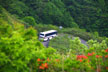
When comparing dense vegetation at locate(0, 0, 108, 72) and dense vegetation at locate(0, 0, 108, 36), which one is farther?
dense vegetation at locate(0, 0, 108, 36)

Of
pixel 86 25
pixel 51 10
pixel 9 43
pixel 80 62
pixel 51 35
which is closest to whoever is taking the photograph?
pixel 9 43

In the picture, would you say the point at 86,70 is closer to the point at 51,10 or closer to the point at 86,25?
the point at 51,10

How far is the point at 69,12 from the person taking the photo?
1592 inches

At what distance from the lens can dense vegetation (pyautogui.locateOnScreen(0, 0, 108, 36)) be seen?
36906 millimetres

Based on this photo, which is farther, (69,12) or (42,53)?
(69,12)

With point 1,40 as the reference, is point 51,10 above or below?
below

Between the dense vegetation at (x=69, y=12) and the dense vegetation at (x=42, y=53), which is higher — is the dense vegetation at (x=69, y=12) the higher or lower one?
the lower one

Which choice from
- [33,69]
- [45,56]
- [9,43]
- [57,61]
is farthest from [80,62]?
[9,43]

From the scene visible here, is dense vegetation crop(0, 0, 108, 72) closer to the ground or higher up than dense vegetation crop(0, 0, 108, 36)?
higher up

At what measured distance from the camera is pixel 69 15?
3900 cm

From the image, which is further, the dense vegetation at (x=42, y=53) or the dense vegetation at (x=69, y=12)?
the dense vegetation at (x=69, y=12)

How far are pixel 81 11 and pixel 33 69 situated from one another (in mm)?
34167

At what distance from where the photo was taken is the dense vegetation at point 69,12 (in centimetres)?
3691

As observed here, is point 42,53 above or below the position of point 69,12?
above
